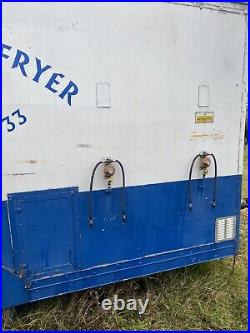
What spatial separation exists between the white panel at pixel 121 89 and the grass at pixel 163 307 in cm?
103

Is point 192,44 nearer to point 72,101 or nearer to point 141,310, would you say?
point 72,101

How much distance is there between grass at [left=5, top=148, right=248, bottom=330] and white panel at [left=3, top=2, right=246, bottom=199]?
3.38 ft

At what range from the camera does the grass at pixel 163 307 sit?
2.62 meters

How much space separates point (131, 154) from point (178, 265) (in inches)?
40.4

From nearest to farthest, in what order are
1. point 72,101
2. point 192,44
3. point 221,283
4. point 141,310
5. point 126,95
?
point 72,101
point 126,95
point 192,44
point 141,310
point 221,283

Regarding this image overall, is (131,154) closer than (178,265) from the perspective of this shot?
Yes

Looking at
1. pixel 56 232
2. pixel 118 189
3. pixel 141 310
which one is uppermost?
pixel 118 189

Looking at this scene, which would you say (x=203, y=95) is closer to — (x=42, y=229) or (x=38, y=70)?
(x=38, y=70)

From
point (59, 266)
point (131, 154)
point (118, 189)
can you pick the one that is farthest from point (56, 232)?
point (131, 154)

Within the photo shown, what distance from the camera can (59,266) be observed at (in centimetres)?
239

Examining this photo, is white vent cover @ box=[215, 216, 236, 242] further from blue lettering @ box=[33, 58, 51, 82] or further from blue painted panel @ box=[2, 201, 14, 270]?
blue lettering @ box=[33, 58, 51, 82]

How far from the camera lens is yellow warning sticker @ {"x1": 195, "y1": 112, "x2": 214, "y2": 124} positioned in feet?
8.80

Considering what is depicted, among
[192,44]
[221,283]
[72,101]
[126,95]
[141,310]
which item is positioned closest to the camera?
[72,101]

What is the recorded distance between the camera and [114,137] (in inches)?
95.3
